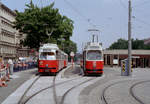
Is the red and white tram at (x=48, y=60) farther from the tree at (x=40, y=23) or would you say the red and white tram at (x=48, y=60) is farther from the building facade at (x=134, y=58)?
the building facade at (x=134, y=58)

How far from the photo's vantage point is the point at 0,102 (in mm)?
10180

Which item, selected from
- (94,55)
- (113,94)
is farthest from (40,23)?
(113,94)

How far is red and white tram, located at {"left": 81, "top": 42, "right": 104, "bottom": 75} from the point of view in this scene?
912 inches

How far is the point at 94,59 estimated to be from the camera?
23.3 m

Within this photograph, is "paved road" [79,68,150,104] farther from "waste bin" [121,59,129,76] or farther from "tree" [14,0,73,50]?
"tree" [14,0,73,50]

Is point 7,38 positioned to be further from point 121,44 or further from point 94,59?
point 121,44

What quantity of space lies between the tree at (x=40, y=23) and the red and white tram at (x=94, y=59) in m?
17.9

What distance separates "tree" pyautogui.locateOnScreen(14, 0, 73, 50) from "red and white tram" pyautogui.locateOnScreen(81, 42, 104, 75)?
58.7 feet

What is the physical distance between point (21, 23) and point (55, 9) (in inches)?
253

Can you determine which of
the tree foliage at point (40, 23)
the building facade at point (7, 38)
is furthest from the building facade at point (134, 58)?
the building facade at point (7, 38)

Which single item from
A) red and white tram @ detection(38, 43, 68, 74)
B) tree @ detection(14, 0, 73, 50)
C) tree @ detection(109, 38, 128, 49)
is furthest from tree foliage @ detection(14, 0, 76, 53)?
tree @ detection(109, 38, 128, 49)

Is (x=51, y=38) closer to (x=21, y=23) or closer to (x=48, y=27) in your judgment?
(x=48, y=27)

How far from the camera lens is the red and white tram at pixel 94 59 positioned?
2317cm

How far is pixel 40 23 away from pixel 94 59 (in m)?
19.5
